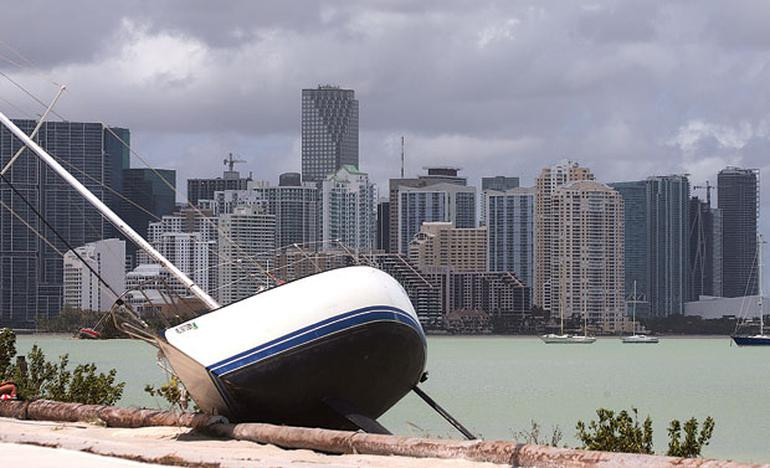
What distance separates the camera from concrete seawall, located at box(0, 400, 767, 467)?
54.3 feet

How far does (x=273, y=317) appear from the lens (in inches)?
858

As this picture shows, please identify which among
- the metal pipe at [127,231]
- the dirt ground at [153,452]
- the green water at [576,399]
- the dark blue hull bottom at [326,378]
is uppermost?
the metal pipe at [127,231]

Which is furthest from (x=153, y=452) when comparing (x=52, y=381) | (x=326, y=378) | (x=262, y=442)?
(x=52, y=381)

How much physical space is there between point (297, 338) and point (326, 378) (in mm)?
955

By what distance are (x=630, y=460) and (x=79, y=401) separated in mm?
14464

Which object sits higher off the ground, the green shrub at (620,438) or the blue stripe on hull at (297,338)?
the blue stripe on hull at (297,338)

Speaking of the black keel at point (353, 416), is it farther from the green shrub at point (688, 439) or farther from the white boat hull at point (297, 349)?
the green shrub at point (688, 439)

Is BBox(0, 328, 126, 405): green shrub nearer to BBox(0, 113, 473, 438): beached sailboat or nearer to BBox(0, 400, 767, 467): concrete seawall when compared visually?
BBox(0, 400, 767, 467): concrete seawall

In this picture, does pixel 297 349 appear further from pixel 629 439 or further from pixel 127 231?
pixel 127 231

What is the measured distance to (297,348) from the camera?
71.6 feet

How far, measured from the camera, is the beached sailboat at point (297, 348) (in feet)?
71.2

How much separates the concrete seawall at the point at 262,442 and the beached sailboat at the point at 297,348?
0.74m

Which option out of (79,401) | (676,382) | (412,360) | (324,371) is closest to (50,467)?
(324,371)

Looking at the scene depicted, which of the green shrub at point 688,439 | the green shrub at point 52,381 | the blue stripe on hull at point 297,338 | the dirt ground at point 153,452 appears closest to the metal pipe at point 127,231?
the green shrub at point 52,381
